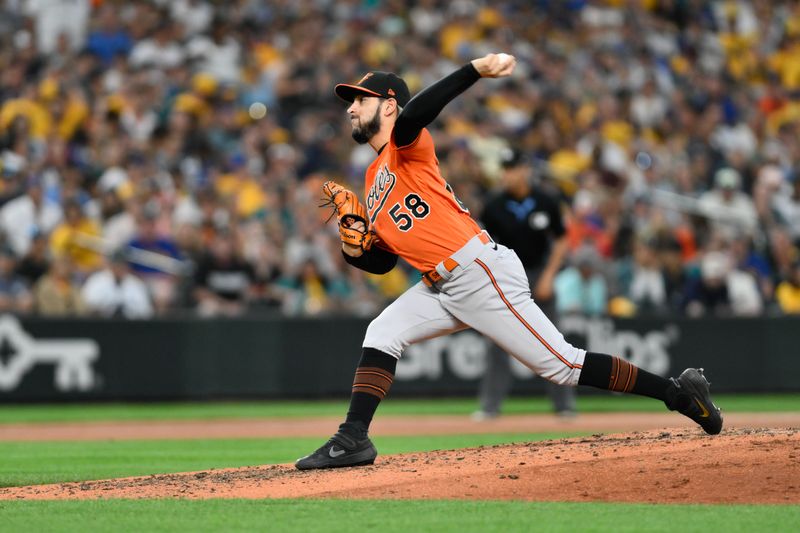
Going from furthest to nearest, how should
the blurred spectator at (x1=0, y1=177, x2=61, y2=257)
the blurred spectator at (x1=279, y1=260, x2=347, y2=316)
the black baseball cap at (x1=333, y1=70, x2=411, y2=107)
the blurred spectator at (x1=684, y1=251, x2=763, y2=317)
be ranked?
the blurred spectator at (x1=684, y1=251, x2=763, y2=317) < the blurred spectator at (x1=279, y1=260, x2=347, y2=316) < the blurred spectator at (x1=0, y1=177, x2=61, y2=257) < the black baseball cap at (x1=333, y1=70, x2=411, y2=107)

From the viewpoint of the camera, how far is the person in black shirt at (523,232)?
11.9 metres

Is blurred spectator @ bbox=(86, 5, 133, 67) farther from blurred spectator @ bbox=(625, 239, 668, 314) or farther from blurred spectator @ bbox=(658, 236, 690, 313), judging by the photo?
blurred spectator @ bbox=(658, 236, 690, 313)

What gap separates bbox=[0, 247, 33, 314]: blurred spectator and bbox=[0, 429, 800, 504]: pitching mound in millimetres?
7812

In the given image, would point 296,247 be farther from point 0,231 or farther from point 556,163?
point 556,163

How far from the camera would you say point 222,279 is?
1522 centimetres

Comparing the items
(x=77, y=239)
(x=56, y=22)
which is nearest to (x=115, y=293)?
(x=77, y=239)

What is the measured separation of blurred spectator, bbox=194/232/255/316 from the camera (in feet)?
49.5

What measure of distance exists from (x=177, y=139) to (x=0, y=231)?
2.93 m

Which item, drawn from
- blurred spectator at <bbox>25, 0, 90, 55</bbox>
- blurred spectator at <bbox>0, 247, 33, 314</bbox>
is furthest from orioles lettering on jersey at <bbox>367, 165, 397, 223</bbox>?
blurred spectator at <bbox>25, 0, 90, 55</bbox>

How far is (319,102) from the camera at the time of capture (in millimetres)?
18250

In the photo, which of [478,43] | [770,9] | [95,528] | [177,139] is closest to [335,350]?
[177,139]

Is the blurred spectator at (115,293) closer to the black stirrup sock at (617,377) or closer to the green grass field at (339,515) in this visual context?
the green grass field at (339,515)

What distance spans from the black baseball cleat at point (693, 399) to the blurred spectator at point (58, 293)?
9021 mm

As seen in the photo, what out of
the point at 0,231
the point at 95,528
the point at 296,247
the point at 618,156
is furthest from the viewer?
the point at 618,156
